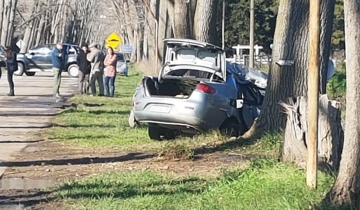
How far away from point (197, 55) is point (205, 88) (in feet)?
2.65

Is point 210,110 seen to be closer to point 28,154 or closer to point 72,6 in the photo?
point 28,154

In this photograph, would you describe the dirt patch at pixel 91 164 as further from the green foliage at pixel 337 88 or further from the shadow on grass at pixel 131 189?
the green foliage at pixel 337 88

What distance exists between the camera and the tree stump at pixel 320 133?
32.4 ft

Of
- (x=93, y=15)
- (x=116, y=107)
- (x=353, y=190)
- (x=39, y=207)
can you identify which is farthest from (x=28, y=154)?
(x=93, y=15)

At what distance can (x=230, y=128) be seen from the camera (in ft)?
48.1

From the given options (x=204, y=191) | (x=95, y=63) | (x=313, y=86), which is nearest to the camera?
(x=313, y=86)

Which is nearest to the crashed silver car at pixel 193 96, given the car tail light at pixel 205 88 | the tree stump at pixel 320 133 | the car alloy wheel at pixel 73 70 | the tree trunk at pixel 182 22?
the car tail light at pixel 205 88

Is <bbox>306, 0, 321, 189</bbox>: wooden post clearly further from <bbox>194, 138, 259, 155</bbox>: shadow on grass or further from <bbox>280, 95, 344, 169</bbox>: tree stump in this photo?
<bbox>194, 138, 259, 155</bbox>: shadow on grass

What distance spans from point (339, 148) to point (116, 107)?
1330 cm

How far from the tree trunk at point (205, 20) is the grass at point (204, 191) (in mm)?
6613

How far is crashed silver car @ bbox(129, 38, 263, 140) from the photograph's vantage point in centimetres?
1376

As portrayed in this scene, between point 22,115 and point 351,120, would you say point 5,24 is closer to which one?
point 22,115

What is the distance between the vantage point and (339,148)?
10.0 meters

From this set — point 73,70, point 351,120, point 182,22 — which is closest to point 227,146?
point 182,22
